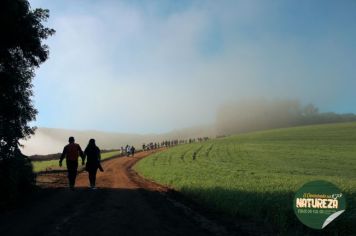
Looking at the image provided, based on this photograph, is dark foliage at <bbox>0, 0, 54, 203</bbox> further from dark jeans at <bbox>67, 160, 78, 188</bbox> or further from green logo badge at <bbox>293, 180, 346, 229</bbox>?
green logo badge at <bbox>293, 180, 346, 229</bbox>

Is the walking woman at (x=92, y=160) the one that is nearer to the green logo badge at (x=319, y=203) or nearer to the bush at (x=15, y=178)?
the bush at (x=15, y=178)

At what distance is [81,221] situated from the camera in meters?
12.5

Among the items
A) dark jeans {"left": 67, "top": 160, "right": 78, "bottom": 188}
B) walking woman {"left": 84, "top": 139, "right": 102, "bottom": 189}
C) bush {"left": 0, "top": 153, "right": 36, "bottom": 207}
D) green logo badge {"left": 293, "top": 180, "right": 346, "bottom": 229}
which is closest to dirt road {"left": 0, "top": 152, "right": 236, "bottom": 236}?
bush {"left": 0, "top": 153, "right": 36, "bottom": 207}

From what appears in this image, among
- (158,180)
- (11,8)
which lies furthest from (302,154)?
(11,8)

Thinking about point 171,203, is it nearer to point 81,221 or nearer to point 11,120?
point 81,221

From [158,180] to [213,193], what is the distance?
9994 millimetres

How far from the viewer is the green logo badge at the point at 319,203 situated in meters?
8.63

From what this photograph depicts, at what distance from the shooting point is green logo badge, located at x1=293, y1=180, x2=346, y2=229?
8633 mm

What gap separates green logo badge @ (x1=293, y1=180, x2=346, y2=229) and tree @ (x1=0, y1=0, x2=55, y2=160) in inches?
534

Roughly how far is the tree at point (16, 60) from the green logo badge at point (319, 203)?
44.5 ft

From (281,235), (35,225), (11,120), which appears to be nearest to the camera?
(281,235)

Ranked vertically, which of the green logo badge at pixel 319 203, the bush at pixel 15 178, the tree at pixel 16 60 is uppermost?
the tree at pixel 16 60

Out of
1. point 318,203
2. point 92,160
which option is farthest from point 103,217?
point 92,160

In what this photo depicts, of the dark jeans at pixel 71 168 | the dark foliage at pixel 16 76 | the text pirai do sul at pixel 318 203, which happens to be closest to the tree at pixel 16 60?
the dark foliage at pixel 16 76
